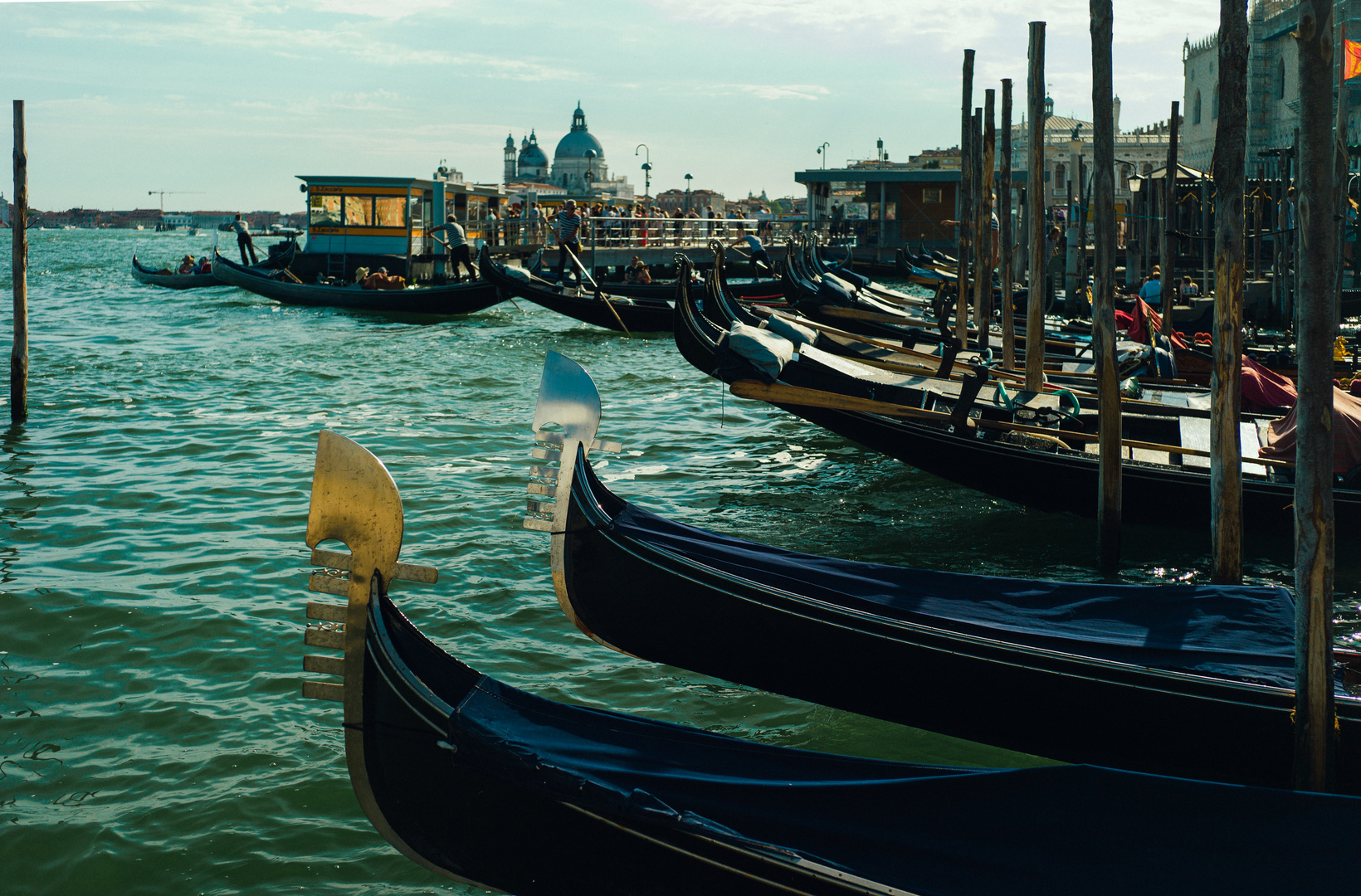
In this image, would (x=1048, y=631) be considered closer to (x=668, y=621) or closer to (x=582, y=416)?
(x=668, y=621)

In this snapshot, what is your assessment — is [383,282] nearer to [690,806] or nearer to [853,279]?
[853,279]

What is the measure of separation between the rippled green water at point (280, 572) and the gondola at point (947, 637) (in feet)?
1.41

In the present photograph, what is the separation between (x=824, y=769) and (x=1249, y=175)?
31614 millimetres

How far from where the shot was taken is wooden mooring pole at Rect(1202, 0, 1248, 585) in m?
4.07

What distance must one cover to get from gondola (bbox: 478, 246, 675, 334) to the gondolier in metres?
1.50

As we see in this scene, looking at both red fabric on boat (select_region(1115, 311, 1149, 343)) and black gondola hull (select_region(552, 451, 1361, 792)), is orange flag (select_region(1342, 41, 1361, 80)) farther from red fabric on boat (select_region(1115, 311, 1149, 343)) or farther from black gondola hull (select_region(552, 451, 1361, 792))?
black gondola hull (select_region(552, 451, 1361, 792))

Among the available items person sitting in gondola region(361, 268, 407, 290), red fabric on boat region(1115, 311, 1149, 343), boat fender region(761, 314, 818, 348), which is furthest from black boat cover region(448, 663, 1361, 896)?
person sitting in gondola region(361, 268, 407, 290)

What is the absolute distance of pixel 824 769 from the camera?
2.49 m

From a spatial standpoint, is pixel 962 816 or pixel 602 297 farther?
pixel 602 297

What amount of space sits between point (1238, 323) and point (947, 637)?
69.2 inches

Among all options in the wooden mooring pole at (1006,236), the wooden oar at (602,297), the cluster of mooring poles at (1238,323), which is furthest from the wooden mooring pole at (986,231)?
the wooden oar at (602,297)

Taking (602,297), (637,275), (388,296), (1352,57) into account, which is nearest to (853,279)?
(602,297)

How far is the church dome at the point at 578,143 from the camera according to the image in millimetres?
107000

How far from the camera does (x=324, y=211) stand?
20.9m
